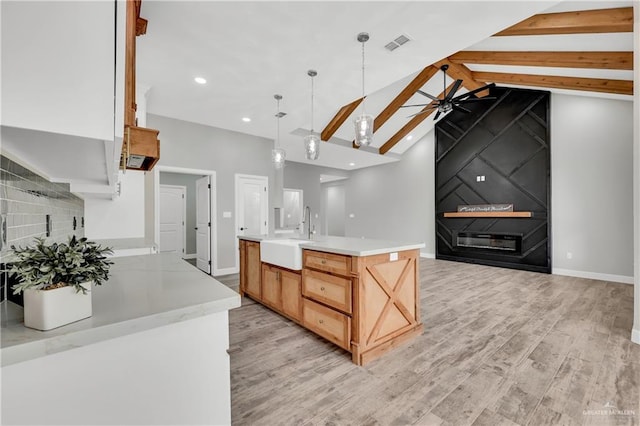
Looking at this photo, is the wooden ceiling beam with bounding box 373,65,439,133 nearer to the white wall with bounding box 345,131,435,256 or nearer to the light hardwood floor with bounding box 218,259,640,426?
the white wall with bounding box 345,131,435,256

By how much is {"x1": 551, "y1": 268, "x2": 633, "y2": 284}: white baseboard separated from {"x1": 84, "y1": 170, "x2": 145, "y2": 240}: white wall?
7.13 meters

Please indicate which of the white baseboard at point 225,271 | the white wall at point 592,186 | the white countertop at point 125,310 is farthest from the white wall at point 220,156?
the white wall at point 592,186

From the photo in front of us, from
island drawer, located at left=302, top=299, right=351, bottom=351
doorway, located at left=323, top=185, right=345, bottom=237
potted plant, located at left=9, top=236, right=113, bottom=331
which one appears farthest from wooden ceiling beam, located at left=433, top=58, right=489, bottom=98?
doorway, located at left=323, top=185, right=345, bottom=237

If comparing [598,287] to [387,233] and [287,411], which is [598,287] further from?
[287,411]

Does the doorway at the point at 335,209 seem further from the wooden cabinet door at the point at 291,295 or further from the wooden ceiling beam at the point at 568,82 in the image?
the wooden cabinet door at the point at 291,295

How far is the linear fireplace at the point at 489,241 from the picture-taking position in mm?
5531

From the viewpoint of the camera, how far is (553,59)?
3.87 metres

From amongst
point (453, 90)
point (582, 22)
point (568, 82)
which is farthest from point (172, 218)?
point (568, 82)

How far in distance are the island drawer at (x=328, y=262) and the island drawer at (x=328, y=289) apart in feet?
0.18

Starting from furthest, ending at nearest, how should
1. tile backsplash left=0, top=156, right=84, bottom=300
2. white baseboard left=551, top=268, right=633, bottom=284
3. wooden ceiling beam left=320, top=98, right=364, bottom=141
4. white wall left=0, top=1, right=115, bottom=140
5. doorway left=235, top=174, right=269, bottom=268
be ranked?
doorway left=235, top=174, right=269, bottom=268, wooden ceiling beam left=320, top=98, right=364, bottom=141, white baseboard left=551, top=268, right=633, bottom=284, tile backsplash left=0, top=156, right=84, bottom=300, white wall left=0, top=1, right=115, bottom=140

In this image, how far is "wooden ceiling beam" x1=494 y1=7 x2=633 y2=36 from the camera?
2.86 metres

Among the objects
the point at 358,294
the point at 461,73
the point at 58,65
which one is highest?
the point at 461,73

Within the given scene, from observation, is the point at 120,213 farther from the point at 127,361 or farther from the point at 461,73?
the point at 461,73

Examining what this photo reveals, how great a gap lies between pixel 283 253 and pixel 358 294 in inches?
40.4
